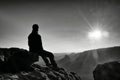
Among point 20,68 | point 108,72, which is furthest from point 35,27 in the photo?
point 108,72

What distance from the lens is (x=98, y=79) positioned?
34.7 m

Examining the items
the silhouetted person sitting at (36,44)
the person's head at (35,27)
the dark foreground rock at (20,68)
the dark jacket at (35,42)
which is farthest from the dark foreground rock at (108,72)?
the person's head at (35,27)

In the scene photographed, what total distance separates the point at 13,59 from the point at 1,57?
1.12m

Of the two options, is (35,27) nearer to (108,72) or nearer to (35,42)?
(35,42)

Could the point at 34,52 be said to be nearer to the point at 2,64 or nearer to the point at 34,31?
the point at 34,31

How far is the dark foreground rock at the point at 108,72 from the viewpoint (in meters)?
33.4

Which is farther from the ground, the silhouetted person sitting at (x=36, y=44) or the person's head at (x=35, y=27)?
the person's head at (x=35, y=27)

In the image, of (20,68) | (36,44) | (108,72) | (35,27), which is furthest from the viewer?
(108,72)

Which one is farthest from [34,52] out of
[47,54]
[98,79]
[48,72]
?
[98,79]

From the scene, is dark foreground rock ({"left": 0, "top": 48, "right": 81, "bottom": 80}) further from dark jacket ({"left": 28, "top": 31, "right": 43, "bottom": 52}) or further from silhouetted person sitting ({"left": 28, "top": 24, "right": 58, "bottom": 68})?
dark jacket ({"left": 28, "top": 31, "right": 43, "bottom": 52})

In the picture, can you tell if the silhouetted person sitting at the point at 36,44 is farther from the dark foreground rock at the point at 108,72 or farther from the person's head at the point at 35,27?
the dark foreground rock at the point at 108,72

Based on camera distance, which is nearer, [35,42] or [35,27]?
[35,27]

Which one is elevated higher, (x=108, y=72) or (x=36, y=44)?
(x=36, y=44)

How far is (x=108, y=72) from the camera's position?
116 feet
